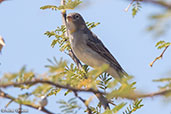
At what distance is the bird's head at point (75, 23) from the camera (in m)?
6.29

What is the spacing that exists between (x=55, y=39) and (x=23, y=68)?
8.36 ft

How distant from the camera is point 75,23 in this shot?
257 inches

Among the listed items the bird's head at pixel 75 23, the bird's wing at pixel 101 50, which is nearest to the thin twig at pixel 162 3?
the bird's wing at pixel 101 50

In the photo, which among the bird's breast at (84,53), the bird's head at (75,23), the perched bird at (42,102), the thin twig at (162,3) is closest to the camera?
the thin twig at (162,3)

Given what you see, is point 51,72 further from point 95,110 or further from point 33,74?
point 95,110

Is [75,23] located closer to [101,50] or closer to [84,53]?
[101,50]

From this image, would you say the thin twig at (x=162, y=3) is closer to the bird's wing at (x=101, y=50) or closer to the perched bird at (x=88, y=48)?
the perched bird at (x=88, y=48)

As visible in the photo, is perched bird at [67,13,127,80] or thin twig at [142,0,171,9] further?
perched bird at [67,13,127,80]

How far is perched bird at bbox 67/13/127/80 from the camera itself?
18.1 ft

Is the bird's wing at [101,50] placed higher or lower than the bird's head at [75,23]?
lower

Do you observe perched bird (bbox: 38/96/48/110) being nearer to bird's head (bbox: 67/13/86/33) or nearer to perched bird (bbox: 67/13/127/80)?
perched bird (bbox: 67/13/127/80)

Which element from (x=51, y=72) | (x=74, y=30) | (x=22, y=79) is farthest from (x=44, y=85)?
(x=74, y=30)

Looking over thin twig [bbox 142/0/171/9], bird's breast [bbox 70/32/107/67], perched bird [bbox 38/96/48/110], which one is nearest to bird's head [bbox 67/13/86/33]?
bird's breast [bbox 70/32/107/67]

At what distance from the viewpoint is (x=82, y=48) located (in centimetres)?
570
